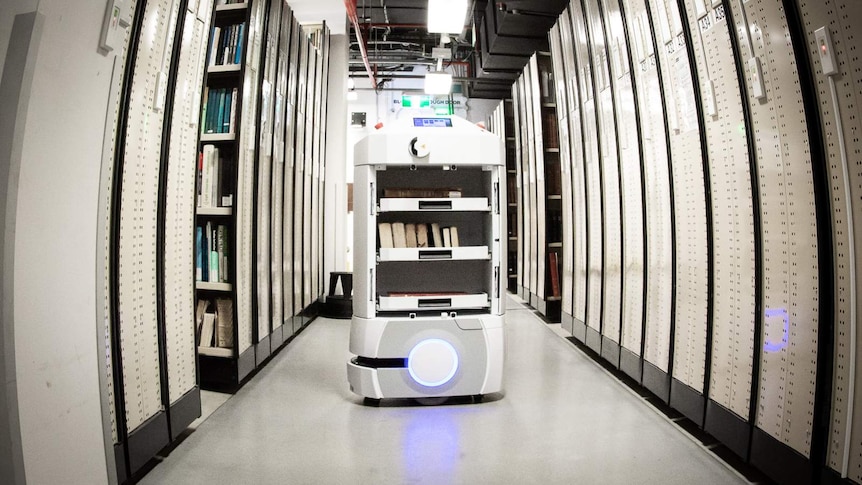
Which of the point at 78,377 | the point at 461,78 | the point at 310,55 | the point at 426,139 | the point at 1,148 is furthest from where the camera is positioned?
the point at 461,78

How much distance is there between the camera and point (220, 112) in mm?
2846

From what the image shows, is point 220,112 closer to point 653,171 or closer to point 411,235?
point 411,235

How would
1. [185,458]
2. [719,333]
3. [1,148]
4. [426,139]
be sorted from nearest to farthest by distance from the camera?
[1,148], [185,458], [719,333], [426,139]

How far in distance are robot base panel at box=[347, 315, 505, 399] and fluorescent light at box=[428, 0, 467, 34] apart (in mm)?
3499

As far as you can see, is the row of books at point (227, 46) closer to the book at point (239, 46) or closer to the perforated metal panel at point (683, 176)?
the book at point (239, 46)

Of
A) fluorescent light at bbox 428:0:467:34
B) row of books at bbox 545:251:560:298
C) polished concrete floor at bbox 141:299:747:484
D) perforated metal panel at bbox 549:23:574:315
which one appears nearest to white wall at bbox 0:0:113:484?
polished concrete floor at bbox 141:299:747:484

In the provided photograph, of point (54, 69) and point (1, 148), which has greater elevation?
point (54, 69)

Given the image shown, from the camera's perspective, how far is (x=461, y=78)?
8.55 meters

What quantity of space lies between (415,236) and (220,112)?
140 cm

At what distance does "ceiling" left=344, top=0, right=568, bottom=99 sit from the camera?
5.54 metres

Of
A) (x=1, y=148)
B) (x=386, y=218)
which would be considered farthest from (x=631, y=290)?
(x=1, y=148)

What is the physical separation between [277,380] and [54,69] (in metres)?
2.16

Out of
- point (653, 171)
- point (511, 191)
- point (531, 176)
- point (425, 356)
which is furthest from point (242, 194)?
point (511, 191)

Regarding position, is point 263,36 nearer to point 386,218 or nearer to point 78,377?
point 386,218
